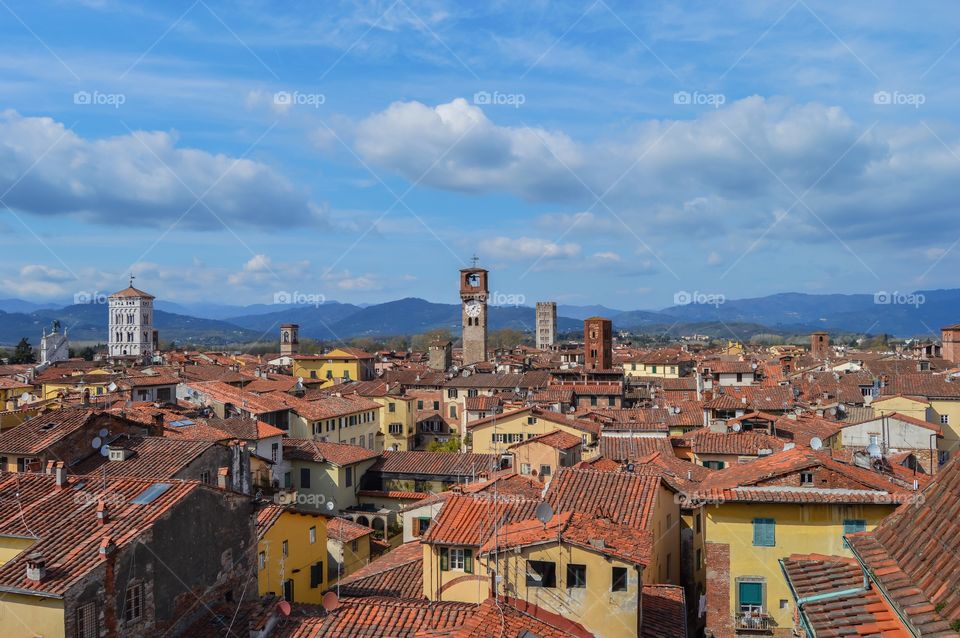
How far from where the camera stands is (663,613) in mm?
16844

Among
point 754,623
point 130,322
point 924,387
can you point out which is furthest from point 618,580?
point 130,322

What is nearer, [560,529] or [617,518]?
[560,529]

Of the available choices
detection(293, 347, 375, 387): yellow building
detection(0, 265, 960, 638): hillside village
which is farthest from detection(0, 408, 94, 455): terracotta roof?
detection(293, 347, 375, 387): yellow building

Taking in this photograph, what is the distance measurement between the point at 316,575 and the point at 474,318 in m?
91.7

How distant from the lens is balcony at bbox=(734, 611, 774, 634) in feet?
60.0

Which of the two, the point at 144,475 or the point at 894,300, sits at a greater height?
the point at 894,300

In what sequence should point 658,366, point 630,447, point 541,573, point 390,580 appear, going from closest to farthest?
point 541,573 → point 390,580 → point 630,447 → point 658,366

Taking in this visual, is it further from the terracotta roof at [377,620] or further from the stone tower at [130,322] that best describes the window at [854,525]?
the stone tower at [130,322]

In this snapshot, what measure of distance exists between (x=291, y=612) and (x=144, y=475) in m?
9.09

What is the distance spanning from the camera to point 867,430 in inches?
1366

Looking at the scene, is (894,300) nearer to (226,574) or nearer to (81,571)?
(226,574)

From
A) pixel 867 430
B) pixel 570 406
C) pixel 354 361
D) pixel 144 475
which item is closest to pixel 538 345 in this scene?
pixel 354 361

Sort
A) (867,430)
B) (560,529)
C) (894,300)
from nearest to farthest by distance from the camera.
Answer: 1. (560,529)
2. (867,430)
3. (894,300)

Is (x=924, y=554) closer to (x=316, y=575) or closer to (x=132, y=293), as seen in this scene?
(x=316, y=575)
